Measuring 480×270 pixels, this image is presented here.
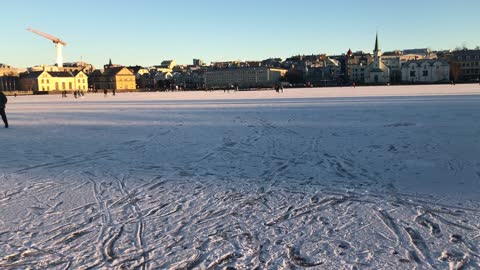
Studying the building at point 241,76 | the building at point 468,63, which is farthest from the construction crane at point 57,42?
the building at point 468,63

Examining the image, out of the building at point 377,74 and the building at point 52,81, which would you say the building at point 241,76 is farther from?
the building at point 52,81

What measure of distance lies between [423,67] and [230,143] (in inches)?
4078

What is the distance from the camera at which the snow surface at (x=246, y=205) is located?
3.46 m

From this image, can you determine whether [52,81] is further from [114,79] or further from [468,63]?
[468,63]

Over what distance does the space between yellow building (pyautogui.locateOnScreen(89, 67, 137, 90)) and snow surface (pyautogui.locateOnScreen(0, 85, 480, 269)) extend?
367 ft

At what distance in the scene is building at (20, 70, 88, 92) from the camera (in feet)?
352

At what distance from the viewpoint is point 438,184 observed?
5461 mm

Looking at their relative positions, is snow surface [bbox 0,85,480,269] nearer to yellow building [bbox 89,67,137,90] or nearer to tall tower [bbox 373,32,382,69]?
tall tower [bbox 373,32,382,69]

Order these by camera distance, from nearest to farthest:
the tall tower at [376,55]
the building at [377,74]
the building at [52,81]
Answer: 1. the building at [377,74]
2. the building at [52,81]
3. the tall tower at [376,55]

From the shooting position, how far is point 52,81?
4333 inches

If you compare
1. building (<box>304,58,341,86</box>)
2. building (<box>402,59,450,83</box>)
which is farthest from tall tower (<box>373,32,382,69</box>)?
building (<box>304,58,341,86</box>)

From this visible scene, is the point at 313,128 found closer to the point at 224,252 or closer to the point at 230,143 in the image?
the point at 230,143

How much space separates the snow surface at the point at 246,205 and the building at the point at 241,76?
128677 mm

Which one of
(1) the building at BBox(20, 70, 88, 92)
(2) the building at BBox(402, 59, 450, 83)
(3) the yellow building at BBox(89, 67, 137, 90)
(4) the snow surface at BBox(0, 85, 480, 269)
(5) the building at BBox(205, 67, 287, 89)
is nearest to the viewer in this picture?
(4) the snow surface at BBox(0, 85, 480, 269)
